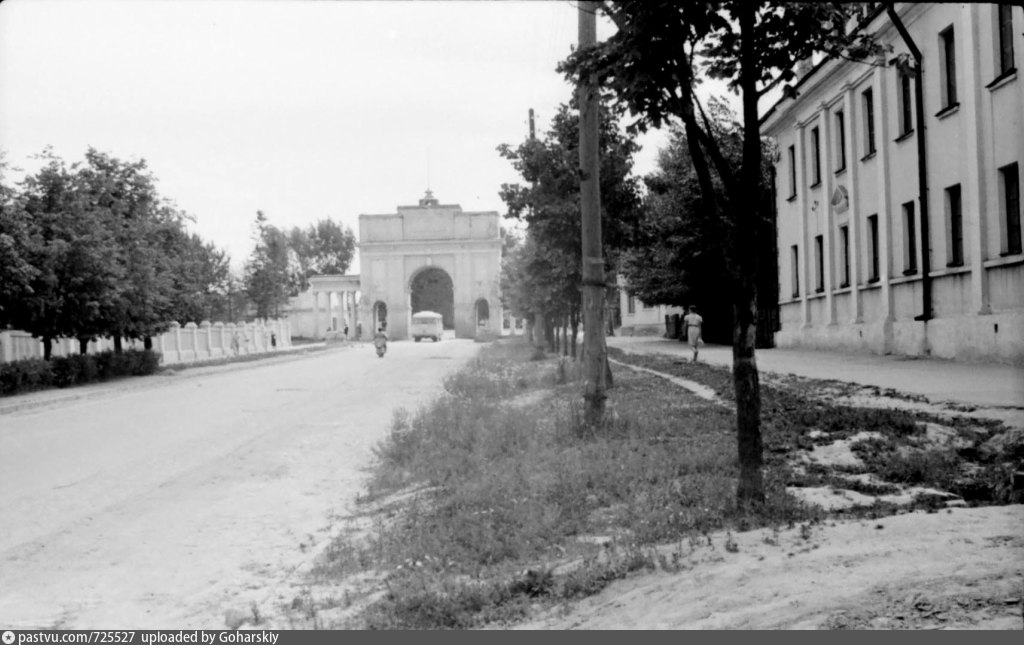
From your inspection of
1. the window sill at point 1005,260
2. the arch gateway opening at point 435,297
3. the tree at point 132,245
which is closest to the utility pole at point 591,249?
the window sill at point 1005,260

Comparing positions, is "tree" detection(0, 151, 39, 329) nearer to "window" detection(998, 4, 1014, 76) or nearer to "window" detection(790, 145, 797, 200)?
"window" detection(998, 4, 1014, 76)

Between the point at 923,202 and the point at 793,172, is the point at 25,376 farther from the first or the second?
the point at 793,172

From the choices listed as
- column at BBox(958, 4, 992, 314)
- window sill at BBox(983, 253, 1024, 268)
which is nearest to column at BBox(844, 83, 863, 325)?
column at BBox(958, 4, 992, 314)

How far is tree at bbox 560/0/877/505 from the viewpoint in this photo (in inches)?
233

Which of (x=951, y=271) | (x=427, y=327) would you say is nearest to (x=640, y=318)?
(x=427, y=327)

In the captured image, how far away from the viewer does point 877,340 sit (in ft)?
69.2

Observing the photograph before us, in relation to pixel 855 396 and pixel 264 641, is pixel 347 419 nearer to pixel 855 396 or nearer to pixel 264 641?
pixel 855 396

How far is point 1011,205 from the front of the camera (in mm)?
15484

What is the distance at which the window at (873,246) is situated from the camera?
22.4 m

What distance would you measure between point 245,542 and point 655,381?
11564mm

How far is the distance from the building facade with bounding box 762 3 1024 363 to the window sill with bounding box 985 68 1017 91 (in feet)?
0.09

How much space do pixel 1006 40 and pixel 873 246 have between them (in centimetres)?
779

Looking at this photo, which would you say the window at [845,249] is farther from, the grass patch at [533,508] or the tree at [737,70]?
the tree at [737,70]

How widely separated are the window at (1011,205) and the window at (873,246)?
21.9 feet
